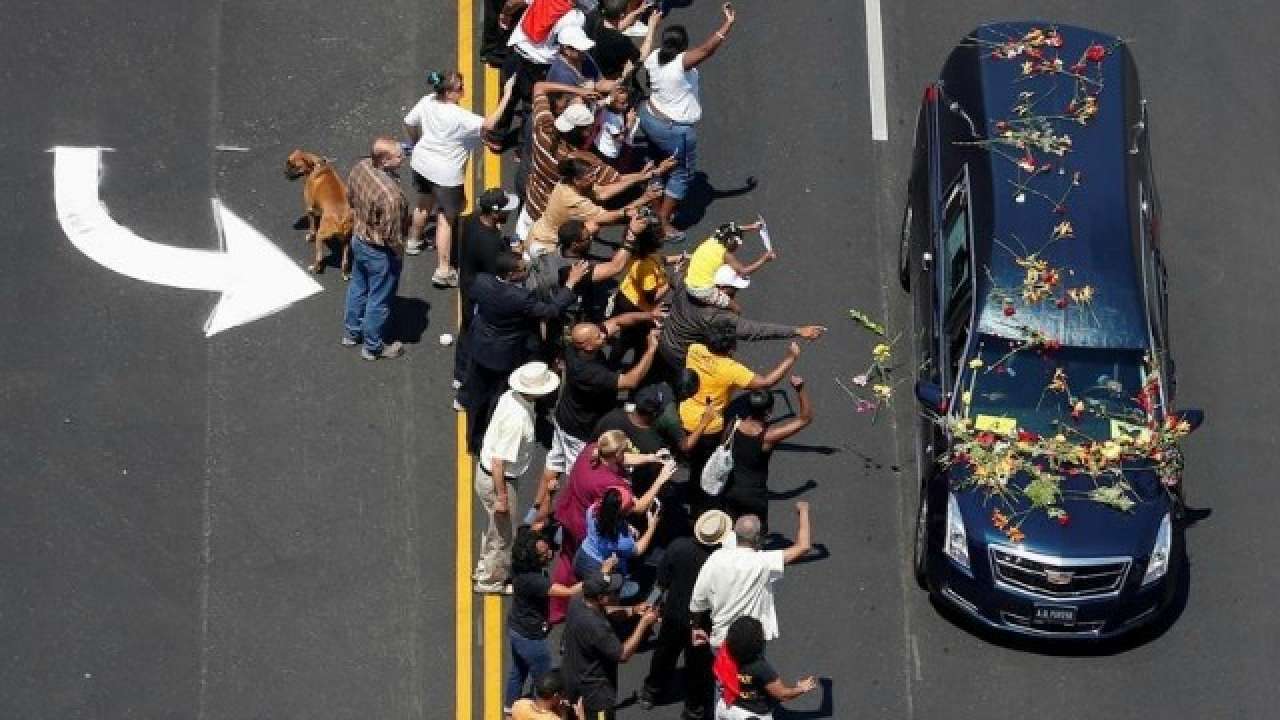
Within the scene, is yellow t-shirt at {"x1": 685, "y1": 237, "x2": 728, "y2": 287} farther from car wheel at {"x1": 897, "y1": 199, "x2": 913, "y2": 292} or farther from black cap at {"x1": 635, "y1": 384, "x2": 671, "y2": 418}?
car wheel at {"x1": 897, "y1": 199, "x2": 913, "y2": 292}

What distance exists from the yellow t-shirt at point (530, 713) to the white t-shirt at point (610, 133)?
603cm

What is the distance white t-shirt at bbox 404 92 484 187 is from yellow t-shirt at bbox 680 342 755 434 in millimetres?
3146

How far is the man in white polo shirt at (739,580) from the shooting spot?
654 inches

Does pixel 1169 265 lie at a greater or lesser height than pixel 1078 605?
greater

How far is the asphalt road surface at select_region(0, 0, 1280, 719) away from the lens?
1853 centimetres

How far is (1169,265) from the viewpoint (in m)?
21.5

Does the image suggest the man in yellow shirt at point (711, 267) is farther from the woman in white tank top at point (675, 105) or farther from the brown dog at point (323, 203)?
the brown dog at point (323, 203)

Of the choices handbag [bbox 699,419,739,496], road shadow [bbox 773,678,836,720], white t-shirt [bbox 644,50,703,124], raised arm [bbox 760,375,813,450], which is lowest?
road shadow [bbox 773,678,836,720]

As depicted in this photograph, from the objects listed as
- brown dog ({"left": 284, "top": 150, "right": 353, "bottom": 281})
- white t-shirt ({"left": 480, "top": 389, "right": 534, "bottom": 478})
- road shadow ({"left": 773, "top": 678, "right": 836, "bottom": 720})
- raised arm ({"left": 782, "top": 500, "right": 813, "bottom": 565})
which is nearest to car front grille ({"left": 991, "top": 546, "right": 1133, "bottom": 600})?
road shadow ({"left": 773, "top": 678, "right": 836, "bottom": 720})

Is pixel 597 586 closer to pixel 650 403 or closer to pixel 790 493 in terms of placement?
pixel 650 403

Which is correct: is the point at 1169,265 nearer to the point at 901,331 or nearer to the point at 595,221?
the point at 901,331

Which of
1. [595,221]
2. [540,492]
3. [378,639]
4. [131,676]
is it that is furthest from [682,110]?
[131,676]

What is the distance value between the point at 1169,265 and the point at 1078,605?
451cm

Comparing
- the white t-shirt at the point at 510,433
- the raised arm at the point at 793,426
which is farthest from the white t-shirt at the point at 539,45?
the raised arm at the point at 793,426
